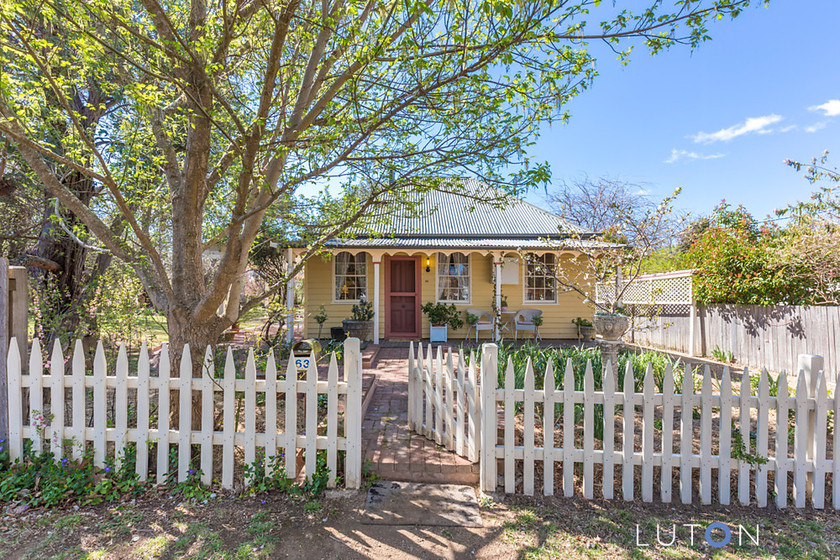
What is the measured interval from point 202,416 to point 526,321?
8904 millimetres

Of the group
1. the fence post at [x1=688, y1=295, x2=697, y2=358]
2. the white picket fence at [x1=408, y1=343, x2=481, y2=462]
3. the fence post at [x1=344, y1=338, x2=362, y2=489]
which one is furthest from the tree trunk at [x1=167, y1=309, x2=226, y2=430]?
the fence post at [x1=688, y1=295, x2=697, y2=358]

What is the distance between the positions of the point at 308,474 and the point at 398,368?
4.12 m

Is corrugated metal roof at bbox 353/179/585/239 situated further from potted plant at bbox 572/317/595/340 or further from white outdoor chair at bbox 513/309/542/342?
potted plant at bbox 572/317/595/340

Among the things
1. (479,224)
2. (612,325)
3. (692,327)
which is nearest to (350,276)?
(479,224)

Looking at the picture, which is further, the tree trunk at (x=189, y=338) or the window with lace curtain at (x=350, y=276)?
the window with lace curtain at (x=350, y=276)

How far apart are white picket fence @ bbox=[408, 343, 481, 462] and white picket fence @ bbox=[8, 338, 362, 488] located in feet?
2.86

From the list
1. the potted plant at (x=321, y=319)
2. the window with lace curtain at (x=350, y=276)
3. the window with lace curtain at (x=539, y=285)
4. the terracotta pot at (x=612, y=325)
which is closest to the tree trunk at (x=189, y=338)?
the terracotta pot at (x=612, y=325)

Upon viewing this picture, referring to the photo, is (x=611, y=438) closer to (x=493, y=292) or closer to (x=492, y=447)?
(x=492, y=447)

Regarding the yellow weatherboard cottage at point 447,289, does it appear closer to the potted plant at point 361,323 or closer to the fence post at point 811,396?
the potted plant at point 361,323

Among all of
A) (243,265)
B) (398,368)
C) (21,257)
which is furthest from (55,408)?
(398,368)

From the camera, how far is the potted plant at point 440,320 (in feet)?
32.8

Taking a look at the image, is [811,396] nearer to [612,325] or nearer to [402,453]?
[612,325]

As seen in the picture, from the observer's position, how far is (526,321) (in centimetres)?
1037

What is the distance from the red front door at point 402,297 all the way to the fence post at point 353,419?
25.4ft
